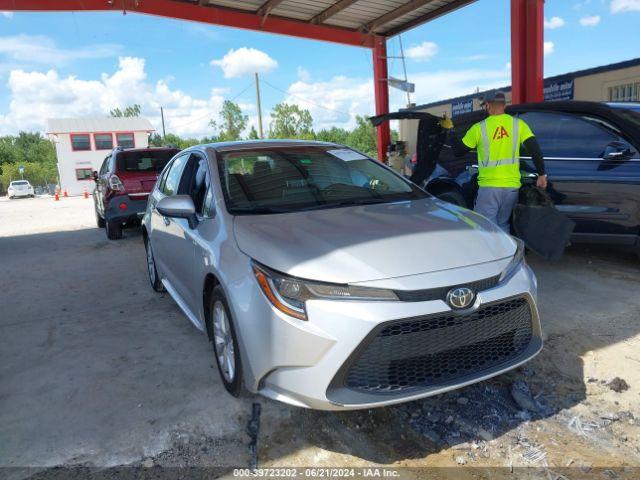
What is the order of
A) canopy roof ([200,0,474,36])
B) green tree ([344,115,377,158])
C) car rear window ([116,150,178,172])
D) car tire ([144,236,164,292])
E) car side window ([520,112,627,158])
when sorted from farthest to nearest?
green tree ([344,115,377,158])
canopy roof ([200,0,474,36])
car rear window ([116,150,178,172])
car tire ([144,236,164,292])
car side window ([520,112,627,158])

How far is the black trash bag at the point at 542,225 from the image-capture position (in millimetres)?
4281

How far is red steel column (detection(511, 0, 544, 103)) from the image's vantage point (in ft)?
30.9

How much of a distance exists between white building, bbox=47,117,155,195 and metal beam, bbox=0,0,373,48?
1329 inches

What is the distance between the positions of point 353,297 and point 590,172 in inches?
145

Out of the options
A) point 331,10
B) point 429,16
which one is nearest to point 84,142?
point 331,10

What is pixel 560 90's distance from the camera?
14.2 metres

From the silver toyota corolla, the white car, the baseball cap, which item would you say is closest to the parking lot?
the silver toyota corolla

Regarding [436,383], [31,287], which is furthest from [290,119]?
[436,383]

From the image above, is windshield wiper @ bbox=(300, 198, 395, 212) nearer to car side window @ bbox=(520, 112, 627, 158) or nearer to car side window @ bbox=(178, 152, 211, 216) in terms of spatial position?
car side window @ bbox=(178, 152, 211, 216)

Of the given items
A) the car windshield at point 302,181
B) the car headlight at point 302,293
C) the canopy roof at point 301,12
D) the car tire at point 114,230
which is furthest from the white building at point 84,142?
the car headlight at point 302,293

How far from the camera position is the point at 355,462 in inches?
95.7

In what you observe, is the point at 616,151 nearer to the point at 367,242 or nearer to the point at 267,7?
the point at 367,242

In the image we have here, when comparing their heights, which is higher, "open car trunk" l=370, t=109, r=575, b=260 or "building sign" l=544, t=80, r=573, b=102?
"building sign" l=544, t=80, r=573, b=102

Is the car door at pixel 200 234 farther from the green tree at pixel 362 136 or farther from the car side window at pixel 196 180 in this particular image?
the green tree at pixel 362 136
